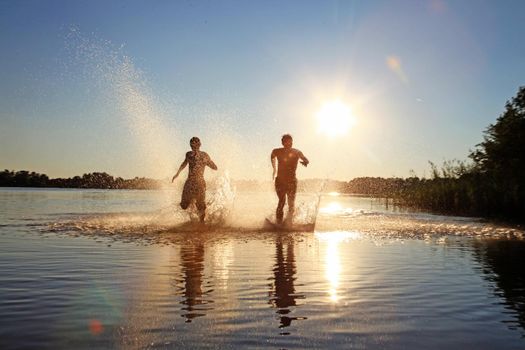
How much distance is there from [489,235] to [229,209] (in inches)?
334

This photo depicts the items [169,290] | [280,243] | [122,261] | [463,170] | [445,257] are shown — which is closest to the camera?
[169,290]

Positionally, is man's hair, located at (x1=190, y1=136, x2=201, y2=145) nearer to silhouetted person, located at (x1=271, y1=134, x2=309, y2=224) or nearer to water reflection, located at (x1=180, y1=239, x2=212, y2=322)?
silhouetted person, located at (x1=271, y1=134, x2=309, y2=224)

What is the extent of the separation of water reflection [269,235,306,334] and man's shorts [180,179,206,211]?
17.1ft

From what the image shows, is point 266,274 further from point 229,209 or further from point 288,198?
point 229,209

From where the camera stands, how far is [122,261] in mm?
8680

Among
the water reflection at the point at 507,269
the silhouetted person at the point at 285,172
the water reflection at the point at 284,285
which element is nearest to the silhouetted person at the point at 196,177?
the silhouetted person at the point at 285,172

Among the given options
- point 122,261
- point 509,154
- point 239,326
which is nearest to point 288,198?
point 122,261

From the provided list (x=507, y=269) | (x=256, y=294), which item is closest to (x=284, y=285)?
(x=256, y=294)

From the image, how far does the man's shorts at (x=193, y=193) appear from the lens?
15539 millimetres

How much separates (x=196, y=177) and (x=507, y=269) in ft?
31.5

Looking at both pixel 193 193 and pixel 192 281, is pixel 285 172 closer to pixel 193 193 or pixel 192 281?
pixel 193 193

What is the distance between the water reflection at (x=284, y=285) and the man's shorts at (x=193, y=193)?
5.21 meters

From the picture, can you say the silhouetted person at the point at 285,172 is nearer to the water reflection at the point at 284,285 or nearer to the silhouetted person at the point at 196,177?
the silhouetted person at the point at 196,177

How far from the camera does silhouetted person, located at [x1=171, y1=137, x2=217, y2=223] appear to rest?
51.1 ft
